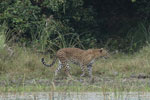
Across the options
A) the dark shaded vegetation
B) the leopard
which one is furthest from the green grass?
the dark shaded vegetation

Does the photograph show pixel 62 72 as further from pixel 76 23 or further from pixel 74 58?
pixel 76 23

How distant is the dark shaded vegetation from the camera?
53.0ft

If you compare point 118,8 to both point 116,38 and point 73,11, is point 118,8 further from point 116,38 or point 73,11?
point 73,11

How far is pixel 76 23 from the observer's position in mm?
18812

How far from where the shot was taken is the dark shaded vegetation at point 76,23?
53.0 ft

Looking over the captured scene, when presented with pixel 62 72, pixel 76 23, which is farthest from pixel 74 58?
pixel 76 23

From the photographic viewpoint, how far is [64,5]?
54.5ft

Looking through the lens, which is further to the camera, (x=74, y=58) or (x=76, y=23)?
(x=76, y=23)

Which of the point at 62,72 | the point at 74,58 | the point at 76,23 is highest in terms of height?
the point at 76,23

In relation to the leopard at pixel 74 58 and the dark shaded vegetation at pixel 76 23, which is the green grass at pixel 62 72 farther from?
the dark shaded vegetation at pixel 76 23

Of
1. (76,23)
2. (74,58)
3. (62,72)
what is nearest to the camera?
(74,58)

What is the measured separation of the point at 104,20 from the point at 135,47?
3252mm

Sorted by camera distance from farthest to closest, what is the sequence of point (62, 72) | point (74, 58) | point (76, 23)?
point (76, 23) < point (62, 72) < point (74, 58)

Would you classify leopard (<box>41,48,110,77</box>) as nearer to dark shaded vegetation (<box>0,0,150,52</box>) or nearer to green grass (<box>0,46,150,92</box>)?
green grass (<box>0,46,150,92</box>)
